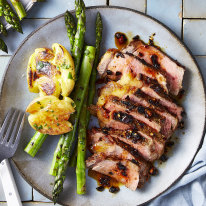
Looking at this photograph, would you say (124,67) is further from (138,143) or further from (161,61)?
(138,143)

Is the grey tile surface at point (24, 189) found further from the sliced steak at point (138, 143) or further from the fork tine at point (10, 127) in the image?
the sliced steak at point (138, 143)

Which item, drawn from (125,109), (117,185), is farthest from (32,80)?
(117,185)

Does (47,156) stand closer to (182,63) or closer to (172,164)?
(172,164)

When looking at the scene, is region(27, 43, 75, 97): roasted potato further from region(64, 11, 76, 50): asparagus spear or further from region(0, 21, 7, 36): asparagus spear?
region(0, 21, 7, 36): asparagus spear

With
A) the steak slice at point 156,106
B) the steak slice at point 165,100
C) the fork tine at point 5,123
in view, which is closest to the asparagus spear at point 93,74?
the steak slice at point 156,106

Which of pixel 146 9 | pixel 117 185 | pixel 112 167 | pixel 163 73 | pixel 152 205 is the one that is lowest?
pixel 152 205

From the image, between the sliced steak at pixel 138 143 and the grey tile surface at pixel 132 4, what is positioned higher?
the grey tile surface at pixel 132 4
